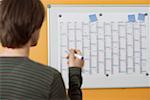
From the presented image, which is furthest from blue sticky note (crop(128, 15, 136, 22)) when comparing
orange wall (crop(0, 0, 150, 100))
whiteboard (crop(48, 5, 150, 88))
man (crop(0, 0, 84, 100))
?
man (crop(0, 0, 84, 100))

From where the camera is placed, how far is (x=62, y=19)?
2219mm

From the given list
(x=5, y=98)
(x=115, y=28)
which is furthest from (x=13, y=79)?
(x=115, y=28)

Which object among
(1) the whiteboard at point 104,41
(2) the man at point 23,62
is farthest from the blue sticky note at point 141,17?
(2) the man at point 23,62

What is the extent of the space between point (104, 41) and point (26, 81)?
4.66 ft

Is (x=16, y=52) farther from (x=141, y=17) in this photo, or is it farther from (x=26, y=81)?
(x=141, y=17)

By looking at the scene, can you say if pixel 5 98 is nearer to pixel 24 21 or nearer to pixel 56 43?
pixel 24 21

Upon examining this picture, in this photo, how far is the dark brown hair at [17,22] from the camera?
2.99 feet

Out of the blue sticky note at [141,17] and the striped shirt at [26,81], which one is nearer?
the striped shirt at [26,81]

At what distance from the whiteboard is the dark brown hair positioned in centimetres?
127

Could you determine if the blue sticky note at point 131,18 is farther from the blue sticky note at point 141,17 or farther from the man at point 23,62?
the man at point 23,62

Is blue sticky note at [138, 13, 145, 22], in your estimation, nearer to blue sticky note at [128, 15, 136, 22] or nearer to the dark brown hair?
blue sticky note at [128, 15, 136, 22]

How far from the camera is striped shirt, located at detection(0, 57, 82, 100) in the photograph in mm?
873

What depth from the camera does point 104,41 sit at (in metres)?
2.25

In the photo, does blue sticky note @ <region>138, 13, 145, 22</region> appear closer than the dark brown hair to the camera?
No
